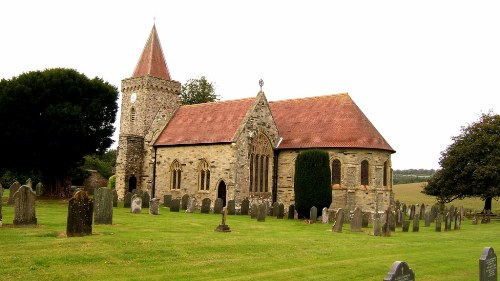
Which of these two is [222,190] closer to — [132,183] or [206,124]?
[206,124]

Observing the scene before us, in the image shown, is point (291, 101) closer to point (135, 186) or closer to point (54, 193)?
point (135, 186)

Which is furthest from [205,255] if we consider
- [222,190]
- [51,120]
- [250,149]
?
[51,120]

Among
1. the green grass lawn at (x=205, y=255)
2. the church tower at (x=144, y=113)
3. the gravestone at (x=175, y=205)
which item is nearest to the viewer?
the green grass lawn at (x=205, y=255)

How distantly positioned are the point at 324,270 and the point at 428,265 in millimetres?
3335

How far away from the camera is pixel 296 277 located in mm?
10672

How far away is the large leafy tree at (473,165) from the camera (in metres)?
37.4

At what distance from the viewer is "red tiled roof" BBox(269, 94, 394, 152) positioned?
104 ft

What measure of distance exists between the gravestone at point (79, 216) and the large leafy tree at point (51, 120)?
20.7 metres

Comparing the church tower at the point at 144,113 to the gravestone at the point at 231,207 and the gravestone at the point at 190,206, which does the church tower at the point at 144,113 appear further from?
the gravestone at the point at 231,207

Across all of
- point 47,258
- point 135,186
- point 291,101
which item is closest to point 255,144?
point 291,101

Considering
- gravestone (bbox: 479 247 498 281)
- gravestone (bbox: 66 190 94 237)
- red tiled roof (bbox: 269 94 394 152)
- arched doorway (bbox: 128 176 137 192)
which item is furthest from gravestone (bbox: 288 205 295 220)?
gravestone (bbox: 479 247 498 281)

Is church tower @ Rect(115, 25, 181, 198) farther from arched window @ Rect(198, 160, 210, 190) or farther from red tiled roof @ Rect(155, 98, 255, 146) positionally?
arched window @ Rect(198, 160, 210, 190)

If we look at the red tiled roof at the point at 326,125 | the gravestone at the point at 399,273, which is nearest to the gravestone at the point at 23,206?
the gravestone at the point at 399,273

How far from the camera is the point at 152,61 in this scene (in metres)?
40.1
